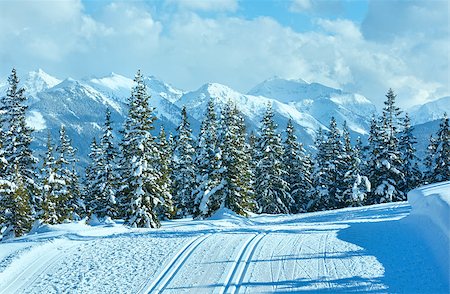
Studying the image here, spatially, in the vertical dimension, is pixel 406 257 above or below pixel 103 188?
below

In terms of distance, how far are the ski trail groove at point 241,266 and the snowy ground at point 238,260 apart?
3cm

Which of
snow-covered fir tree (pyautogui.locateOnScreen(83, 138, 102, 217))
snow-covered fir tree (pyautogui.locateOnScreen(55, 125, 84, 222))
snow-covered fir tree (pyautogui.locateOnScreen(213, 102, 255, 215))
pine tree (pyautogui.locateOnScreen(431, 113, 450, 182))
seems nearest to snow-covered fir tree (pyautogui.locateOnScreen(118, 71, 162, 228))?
snow-covered fir tree (pyautogui.locateOnScreen(213, 102, 255, 215))

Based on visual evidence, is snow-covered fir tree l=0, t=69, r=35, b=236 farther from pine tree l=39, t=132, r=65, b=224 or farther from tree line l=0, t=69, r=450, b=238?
pine tree l=39, t=132, r=65, b=224

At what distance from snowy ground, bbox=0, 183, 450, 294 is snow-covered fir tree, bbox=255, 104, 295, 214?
22.9 meters

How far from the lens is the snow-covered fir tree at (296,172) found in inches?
1902

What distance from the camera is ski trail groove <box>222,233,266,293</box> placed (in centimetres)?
1188

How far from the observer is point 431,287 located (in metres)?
11.3

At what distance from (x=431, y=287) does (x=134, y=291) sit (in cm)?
798

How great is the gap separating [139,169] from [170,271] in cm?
1621

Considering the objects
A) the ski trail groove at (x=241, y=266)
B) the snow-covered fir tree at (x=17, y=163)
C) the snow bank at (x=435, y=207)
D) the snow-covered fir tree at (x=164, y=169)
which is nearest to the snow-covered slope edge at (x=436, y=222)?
the snow bank at (x=435, y=207)

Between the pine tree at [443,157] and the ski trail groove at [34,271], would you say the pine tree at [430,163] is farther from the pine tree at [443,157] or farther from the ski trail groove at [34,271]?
the ski trail groove at [34,271]

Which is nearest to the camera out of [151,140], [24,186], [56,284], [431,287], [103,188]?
[431,287]

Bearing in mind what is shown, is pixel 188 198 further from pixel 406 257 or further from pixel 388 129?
pixel 406 257

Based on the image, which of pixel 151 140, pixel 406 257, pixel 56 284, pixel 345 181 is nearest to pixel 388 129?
pixel 345 181
